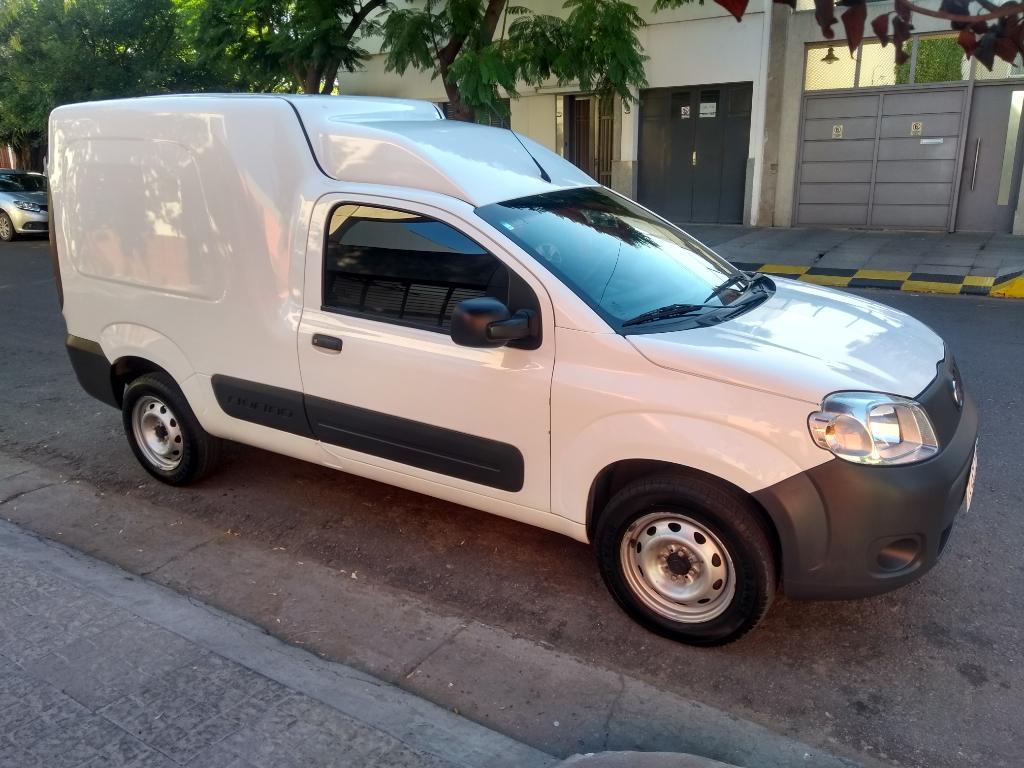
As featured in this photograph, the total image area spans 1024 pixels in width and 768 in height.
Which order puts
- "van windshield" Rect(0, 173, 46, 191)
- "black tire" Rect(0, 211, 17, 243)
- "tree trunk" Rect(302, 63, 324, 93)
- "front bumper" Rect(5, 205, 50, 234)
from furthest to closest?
1. "van windshield" Rect(0, 173, 46, 191)
2. "black tire" Rect(0, 211, 17, 243)
3. "front bumper" Rect(5, 205, 50, 234)
4. "tree trunk" Rect(302, 63, 324, 93)

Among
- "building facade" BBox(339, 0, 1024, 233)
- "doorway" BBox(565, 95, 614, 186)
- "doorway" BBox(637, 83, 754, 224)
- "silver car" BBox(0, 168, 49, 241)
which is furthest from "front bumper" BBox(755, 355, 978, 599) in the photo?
"silver car" BBox(0, 168, 49, 241)

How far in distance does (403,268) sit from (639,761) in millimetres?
2288

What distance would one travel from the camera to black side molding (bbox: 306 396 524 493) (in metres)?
3.60

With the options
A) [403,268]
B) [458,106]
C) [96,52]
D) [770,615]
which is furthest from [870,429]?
[96,52]

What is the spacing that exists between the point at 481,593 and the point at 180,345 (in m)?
2.18

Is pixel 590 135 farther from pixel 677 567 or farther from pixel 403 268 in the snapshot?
pixel 677 567

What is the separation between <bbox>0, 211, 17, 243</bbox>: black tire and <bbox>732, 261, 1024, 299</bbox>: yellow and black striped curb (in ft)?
51.3

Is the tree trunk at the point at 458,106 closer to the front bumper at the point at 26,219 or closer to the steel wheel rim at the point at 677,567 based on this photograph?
the steel wheel rim at the point at 677,567

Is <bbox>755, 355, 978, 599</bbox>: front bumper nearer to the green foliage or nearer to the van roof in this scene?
the van roof

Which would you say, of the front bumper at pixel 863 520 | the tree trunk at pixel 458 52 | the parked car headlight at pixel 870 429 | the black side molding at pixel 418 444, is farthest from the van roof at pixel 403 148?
the tree trunk at pixel 458 52

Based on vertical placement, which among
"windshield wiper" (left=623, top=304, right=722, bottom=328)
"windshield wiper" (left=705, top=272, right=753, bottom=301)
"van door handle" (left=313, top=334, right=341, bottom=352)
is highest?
"windshield wiper" (left=705, top=272, right=753, bottom=301)

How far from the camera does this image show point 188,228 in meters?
4.35

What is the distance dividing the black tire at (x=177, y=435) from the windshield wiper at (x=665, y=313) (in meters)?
2.68

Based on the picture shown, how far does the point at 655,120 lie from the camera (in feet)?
53.7
